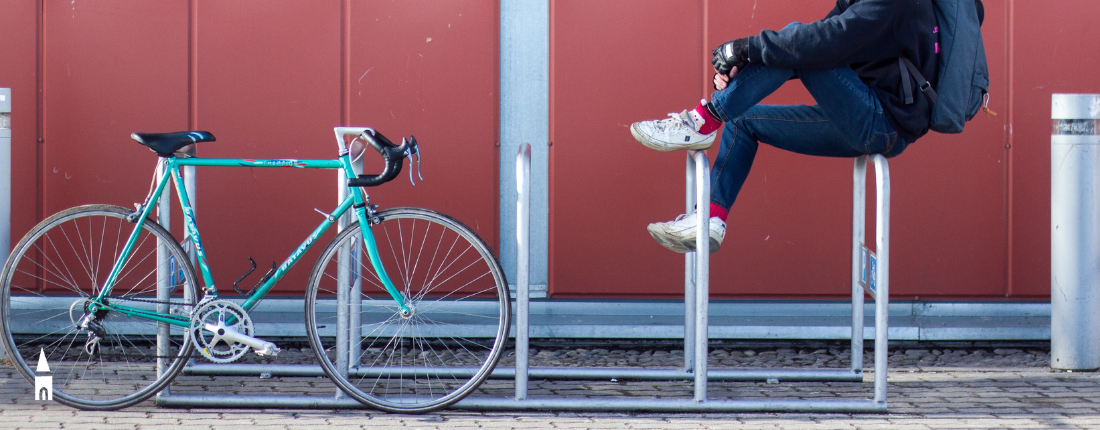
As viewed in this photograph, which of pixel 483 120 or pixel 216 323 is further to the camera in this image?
pixel 483 120

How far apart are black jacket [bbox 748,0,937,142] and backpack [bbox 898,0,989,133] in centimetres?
3

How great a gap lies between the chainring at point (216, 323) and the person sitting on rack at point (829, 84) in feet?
5.24

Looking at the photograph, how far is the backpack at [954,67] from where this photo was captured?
3.51m

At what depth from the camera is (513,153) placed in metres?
5.36

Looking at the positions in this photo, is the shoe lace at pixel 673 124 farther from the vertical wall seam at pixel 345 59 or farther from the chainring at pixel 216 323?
the vertical wall seam at pixel 345 59

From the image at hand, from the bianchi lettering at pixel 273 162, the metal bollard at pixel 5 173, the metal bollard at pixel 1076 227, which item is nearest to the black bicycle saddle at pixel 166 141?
the bianchi lettering at pixel 273 162

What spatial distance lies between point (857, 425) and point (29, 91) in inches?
175

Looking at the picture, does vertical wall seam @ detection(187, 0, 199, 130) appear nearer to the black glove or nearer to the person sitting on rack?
the person sitting on rack

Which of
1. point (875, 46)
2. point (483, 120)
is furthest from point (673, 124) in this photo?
point (483, 120)

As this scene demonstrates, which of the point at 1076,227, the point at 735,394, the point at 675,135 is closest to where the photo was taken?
the point at 675,135

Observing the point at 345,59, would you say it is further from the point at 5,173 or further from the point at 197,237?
the point at 197,237

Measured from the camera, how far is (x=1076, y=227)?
14.6 ft

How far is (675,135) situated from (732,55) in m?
0.35

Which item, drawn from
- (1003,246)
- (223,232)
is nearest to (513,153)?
(223,232)
